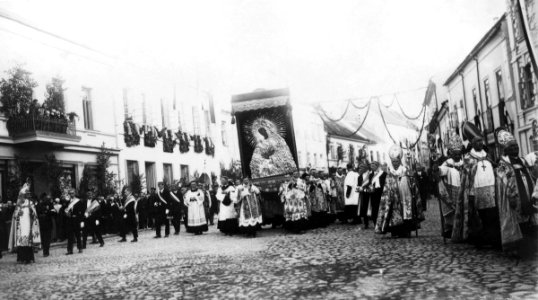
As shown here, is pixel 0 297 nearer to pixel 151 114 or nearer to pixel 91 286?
pixel 91 286

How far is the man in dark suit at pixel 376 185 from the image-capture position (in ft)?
37.6

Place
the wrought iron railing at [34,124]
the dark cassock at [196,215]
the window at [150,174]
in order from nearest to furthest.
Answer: the dark cassock at [196,215] → the wrought iron railing at [34,124] → the window at [150,174]

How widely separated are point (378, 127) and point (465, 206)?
63252 mm

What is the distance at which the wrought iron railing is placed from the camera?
1594 centimetres

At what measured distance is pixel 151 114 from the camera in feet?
79.3

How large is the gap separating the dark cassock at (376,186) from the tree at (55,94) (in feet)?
32.1

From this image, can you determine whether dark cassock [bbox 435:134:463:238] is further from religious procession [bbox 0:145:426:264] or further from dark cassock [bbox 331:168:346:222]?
dark cassock [bbox 331:168:346:222]

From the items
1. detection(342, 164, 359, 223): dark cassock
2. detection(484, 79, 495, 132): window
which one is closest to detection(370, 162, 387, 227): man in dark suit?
detection(342, 164, 359, 223): dark cassock

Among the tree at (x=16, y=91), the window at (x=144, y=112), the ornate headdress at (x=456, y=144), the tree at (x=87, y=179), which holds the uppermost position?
the window at (x=144, y=112)

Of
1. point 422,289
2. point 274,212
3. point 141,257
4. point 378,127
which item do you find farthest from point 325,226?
point 378,127

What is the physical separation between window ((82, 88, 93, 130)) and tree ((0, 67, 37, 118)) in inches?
177

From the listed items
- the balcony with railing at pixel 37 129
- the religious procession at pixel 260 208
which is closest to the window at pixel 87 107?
the balcony with railing at pixel 37 129

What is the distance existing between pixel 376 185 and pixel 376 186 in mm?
32

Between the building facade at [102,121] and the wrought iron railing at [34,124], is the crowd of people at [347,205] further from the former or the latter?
the wrought iron railing at [34,124]
